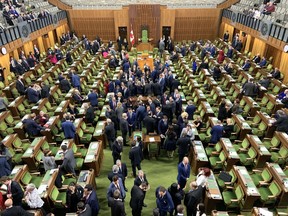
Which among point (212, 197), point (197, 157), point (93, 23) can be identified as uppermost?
point (93, 23)

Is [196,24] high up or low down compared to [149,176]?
up

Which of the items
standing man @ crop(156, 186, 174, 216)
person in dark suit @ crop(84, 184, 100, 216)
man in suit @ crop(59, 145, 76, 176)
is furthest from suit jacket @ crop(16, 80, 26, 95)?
standing man @ crop(156, 186, 174, 216)

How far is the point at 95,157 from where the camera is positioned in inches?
323

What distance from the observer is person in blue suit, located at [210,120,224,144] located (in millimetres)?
8781

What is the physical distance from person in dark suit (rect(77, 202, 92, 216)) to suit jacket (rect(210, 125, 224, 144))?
16.4ft

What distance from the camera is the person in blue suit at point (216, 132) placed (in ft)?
28.8

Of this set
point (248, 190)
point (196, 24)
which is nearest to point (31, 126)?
point (248, 190)

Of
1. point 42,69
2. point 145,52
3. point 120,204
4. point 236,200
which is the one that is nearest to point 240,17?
point 145,52

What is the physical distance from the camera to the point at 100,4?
939 inches

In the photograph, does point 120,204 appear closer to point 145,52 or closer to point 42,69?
point 42,69

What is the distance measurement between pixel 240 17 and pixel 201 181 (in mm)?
16816

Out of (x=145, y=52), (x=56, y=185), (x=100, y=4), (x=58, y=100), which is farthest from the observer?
(x=100, y=4)

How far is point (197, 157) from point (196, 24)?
728 inches

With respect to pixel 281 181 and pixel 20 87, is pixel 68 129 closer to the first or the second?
pixel 20 87
